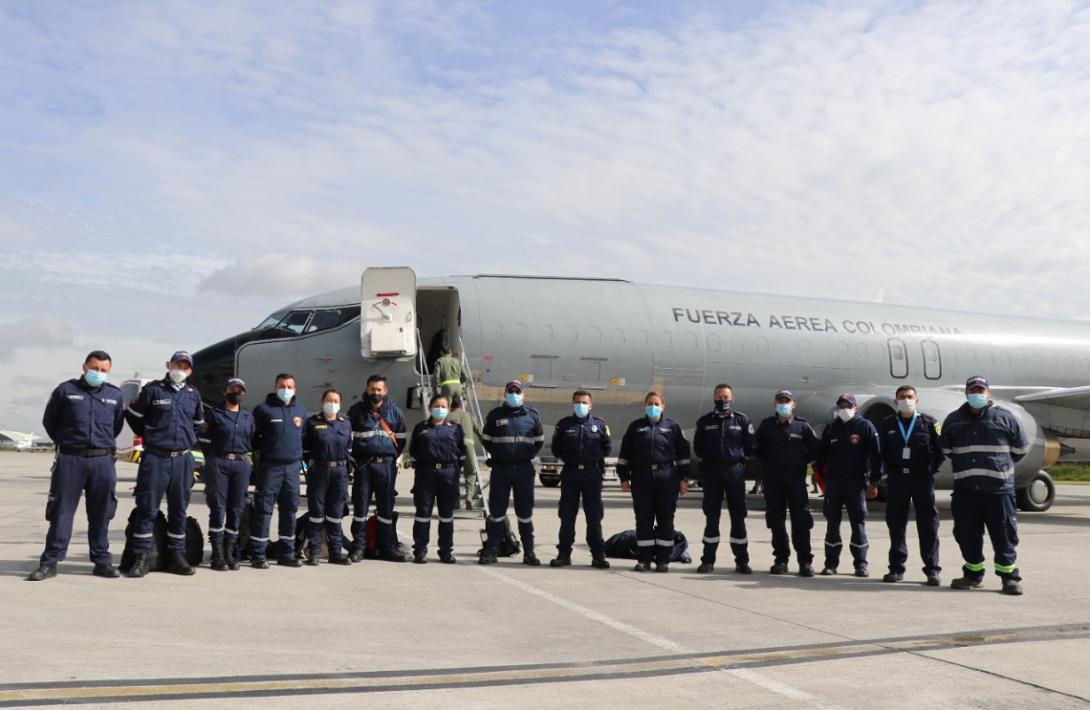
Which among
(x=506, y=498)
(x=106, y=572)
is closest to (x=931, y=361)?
(x=506, y=498)

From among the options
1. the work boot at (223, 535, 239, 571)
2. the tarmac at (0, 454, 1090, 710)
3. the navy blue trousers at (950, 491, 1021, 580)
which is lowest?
the tarmac at (0, 454, 1090, 710)

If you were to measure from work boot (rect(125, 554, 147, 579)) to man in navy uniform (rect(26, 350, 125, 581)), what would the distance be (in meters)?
0.13

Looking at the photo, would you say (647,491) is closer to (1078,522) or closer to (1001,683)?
(1001,683)

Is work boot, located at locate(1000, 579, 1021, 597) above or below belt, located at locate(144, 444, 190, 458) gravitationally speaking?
below

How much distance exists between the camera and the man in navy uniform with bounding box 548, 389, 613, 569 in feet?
31.9

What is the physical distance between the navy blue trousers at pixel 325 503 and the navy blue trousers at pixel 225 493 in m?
0.66

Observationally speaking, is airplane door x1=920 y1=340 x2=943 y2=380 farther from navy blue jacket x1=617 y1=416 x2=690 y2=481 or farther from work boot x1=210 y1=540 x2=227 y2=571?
work boot x1=210 y1=540 x2=227 y2=571

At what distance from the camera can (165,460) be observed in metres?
8.48

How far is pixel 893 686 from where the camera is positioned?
16.4 feet

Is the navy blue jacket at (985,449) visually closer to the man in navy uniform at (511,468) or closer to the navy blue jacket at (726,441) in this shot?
the navy blue jacket at (726,441)

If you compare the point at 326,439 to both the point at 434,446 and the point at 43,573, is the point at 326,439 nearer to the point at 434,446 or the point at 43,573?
the point at 434,446

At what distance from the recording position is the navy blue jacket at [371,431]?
9766mm

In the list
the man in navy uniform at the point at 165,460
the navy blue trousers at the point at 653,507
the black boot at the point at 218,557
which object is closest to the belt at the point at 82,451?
the man in navy uniform at the point at 165,460

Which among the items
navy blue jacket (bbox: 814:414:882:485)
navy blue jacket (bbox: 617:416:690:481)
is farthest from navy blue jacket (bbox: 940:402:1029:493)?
navy blue jacket (bbox: 617:416:690:481)
